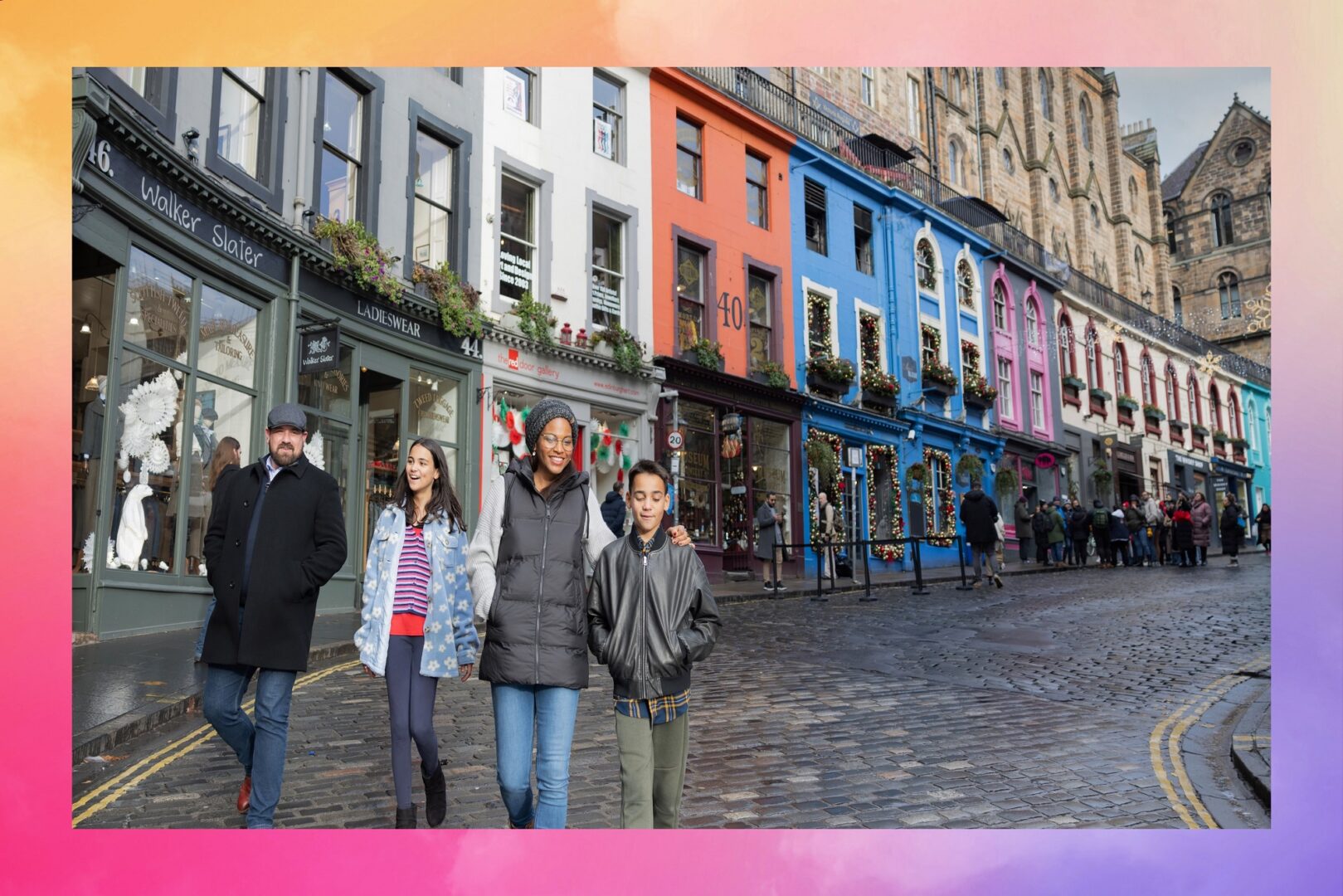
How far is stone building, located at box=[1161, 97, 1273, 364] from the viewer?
4914 millimetres

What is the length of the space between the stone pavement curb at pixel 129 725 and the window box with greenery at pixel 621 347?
793 cm

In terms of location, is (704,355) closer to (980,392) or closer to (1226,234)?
(980,392)

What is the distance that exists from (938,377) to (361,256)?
5.88 metres

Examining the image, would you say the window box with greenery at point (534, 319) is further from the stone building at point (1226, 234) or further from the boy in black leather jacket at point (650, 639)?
the boy in black leather jacket at point (650, 639)

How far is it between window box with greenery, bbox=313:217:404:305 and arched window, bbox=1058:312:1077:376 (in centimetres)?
641

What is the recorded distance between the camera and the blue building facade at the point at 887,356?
10.8 metres

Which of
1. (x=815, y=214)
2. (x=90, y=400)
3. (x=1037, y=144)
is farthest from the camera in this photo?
(x=1037, y=144)

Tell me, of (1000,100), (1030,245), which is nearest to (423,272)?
(1030,245)

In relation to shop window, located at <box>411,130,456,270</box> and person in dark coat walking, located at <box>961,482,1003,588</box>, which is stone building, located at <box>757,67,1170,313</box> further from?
shop window, located at <box>411,130,456,270</box>

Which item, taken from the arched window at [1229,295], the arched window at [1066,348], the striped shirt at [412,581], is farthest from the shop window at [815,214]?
the striped shirt at [412,581]

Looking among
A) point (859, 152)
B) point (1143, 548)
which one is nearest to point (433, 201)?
point (859, 152)

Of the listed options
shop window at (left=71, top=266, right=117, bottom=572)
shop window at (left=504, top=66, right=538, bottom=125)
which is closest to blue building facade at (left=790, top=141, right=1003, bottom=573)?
shop window at (left=504, top=66, right=538, bottom=125)

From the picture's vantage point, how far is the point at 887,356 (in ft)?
37.0
